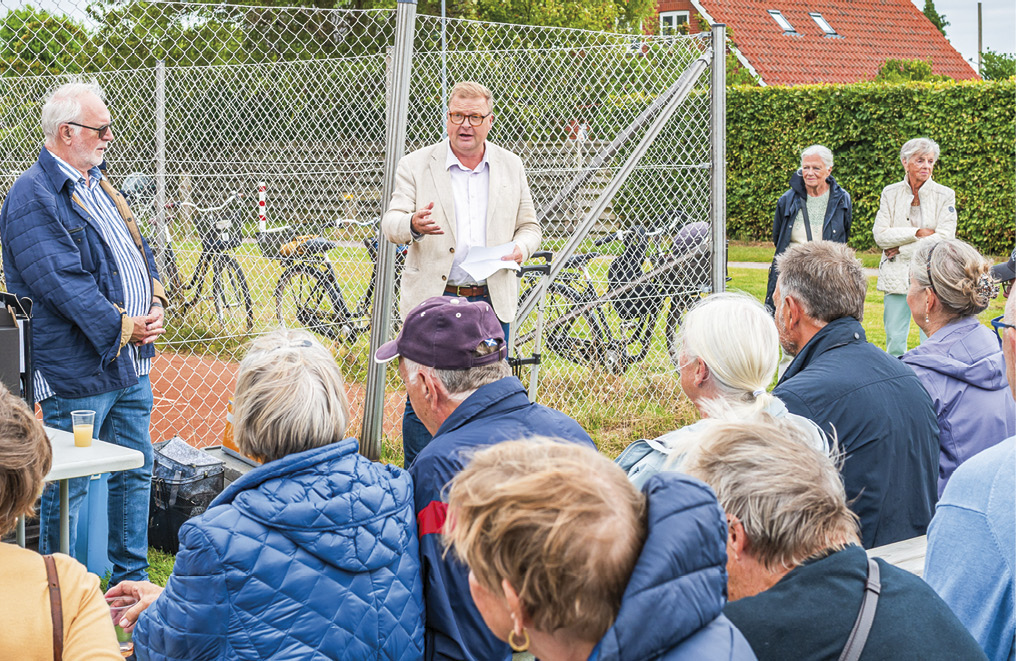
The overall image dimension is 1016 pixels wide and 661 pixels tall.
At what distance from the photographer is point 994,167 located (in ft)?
48.5

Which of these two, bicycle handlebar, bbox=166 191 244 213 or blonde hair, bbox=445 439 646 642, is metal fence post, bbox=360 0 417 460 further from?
blonde hair, bbox=445 439 646 642

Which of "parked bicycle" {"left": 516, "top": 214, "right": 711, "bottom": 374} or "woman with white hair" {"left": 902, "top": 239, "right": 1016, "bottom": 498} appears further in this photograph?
"parked bicycle" {"left": 516, "top": 214, "right": 711, "bottom": 374}

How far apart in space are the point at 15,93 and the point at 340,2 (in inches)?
352

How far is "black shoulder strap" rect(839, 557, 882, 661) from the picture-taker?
157 centimetres

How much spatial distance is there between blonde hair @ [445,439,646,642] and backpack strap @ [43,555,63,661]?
3.41 ft

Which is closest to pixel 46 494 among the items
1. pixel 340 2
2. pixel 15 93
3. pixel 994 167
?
pixel 15 93

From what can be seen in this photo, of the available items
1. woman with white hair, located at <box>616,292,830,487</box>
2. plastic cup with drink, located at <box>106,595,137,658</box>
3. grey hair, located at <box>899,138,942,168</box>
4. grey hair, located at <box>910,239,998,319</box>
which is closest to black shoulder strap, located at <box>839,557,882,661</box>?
woman with white hair, located at <box>616,292,830,487</box>

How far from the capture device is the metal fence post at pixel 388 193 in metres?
4.86

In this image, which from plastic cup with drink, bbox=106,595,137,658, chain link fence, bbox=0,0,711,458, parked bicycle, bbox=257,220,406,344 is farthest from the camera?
parked bicycle, bbox=257,220,406,344

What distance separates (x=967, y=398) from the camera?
10.9ft

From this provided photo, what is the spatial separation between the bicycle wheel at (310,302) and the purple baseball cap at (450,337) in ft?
12.7

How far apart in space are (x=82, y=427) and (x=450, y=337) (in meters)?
1.41

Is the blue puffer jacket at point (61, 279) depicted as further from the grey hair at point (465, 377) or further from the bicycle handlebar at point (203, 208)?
the bicycle handlebar at point (203, 208)

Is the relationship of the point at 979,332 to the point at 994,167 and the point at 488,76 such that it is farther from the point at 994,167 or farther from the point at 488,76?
the point at 994,167
